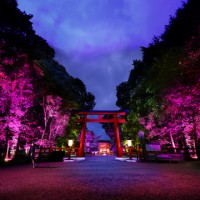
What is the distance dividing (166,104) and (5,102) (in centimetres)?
1120

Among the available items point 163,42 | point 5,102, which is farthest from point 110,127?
point 5,102

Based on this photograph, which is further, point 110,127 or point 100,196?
point 110,127

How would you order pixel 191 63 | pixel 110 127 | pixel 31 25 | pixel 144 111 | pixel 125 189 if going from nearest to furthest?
pixel 125 189
pixel 191 63
pixel 31 25
pixel 144 111
pixel 110 127

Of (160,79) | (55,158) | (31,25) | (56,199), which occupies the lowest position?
(56,199)

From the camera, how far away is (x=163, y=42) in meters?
20.3

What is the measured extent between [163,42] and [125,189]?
694 inches

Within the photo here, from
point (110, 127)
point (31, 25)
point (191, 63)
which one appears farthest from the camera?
point (110, 127)

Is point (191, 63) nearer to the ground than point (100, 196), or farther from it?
farther from it

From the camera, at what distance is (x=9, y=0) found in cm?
1324

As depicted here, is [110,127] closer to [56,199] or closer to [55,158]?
[55,158]

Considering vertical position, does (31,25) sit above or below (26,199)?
above

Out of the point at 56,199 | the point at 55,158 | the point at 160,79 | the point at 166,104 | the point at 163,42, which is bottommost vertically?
the point at 56,199

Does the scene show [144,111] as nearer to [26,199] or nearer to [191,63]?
[191,63]

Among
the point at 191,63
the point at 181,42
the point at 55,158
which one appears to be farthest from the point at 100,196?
the point at 181,42
